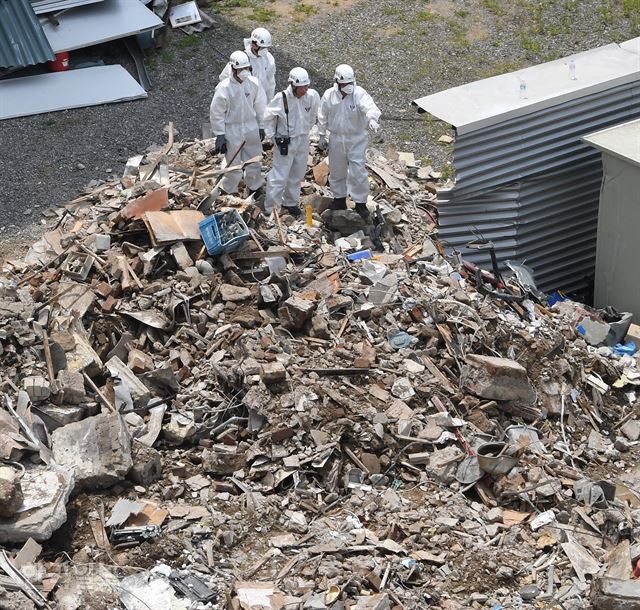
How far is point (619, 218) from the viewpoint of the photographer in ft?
33.7

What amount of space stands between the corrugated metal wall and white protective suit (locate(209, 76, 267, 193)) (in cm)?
193

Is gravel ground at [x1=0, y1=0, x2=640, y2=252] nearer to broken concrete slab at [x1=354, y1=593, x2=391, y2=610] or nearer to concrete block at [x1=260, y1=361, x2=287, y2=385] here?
concrete block at [x1=260, y1=361, x2=287, y2=385]

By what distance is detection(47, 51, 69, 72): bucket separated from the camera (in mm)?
13102

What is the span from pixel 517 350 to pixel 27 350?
3.88 metres

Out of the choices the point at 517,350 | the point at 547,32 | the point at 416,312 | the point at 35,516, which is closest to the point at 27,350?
the point at 35,516

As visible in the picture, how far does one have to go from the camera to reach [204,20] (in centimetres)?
1461

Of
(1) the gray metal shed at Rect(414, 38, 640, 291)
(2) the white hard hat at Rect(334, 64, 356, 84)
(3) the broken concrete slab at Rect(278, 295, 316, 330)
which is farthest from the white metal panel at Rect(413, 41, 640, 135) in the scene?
(3) the broken concrete slab at Rect(278, 295, 316, 330)

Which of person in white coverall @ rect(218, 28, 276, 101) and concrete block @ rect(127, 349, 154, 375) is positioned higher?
person in white coverall @ rect(218, 28, 276, 101)

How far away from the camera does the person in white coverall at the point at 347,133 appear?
1004 centimetres

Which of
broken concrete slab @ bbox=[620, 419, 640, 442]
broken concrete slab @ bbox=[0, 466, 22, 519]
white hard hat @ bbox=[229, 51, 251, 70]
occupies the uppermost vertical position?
white hard hat @ bbox=[229, 51, 251, 70]

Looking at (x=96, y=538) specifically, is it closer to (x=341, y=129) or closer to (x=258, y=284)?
(x=258, y=284)

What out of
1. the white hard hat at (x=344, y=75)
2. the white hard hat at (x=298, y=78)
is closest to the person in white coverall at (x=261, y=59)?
the white hard hat at (x=298, y=78)

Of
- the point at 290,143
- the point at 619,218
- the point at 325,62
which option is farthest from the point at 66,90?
the point at 619,218

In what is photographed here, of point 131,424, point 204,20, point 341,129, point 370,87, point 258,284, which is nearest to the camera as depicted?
point 131,424
